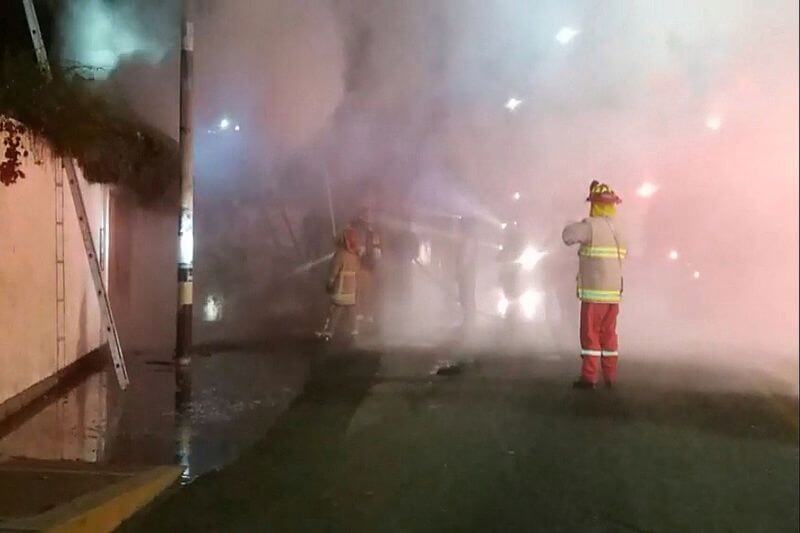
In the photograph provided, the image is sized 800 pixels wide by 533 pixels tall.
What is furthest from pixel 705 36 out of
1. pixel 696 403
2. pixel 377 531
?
pixel 377 531

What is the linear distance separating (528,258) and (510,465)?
21.5 feet

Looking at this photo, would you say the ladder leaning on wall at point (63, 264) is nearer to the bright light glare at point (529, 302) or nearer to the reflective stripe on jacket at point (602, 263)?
the reflective stripe on jacket at point (602, 263)

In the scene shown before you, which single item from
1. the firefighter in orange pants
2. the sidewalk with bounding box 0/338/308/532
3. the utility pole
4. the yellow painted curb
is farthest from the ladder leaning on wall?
the firefighter in orange pants

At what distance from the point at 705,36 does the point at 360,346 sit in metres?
4.43

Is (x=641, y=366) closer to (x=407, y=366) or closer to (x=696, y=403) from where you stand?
(x=696, y=403)

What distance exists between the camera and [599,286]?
5719 millimetres

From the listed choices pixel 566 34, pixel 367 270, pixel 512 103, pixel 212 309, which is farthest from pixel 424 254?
pixel 566 34

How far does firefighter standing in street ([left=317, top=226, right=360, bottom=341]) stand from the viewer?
892cm

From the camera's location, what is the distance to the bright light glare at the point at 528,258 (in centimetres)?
1030

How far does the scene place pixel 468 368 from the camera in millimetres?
6891

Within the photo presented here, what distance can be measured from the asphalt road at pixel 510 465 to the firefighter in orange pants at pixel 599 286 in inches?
9.3

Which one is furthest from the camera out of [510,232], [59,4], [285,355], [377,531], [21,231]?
[510,232]

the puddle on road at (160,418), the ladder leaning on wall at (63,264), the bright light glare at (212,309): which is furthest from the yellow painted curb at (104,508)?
the bright light glare at (212,309)

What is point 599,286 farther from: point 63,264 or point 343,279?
point 63,264
